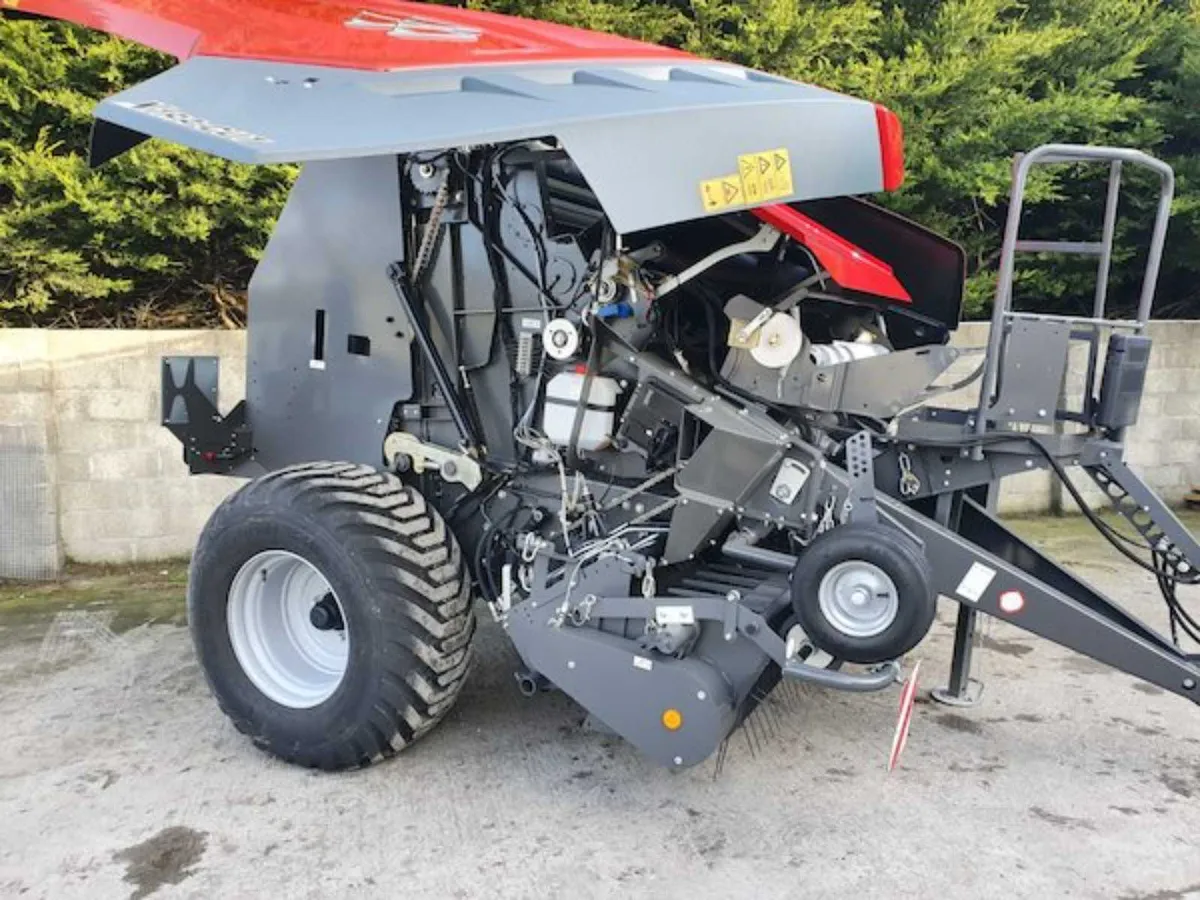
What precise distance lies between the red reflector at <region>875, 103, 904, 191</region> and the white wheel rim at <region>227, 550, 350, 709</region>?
2182 mm

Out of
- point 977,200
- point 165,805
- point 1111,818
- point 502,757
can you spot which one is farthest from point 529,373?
point 977,200

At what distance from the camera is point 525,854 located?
9.30ft

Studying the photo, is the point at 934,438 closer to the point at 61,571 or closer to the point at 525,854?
the point at 525,854

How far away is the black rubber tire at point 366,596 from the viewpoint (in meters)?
3.14

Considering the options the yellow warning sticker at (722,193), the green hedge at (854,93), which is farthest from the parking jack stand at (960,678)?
the green hedge at (854,93)

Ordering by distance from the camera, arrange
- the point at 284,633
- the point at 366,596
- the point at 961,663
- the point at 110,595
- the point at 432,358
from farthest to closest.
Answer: the point at 110,595 → the point at 961,663 → the point at 284,633 → the point at 432,358 → the point at 366,596

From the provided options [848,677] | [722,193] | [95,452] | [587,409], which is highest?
[722,193]

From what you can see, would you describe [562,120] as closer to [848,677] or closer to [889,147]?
[889,147]

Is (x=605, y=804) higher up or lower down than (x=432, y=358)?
lower down

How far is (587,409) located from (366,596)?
0.90 m

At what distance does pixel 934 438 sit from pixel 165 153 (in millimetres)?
4429

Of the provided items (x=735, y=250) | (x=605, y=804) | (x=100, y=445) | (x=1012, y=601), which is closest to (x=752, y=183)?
(x=735, y=250)

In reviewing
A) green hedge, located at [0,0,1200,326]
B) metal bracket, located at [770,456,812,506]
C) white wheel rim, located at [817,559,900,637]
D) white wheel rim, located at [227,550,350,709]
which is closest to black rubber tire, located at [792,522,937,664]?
white wheel rim, located at [817,559,900,637]

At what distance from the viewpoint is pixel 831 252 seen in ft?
9.88
